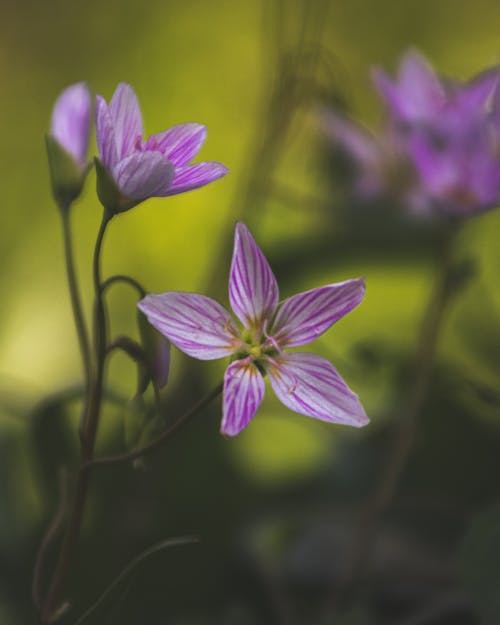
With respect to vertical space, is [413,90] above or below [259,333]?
above

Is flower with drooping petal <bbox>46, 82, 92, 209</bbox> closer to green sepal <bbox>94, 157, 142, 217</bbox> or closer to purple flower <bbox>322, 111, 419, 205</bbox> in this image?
green sepal <bbox>94, 157, 142, 217</bbox>

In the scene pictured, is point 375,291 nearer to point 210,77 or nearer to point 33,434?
point 210,77

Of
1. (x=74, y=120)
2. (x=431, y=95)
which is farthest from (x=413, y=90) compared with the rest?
(x=74, y=120)

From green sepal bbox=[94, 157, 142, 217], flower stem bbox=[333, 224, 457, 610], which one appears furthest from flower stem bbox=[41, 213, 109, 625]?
flower stem bbox=[333, 224, 457, 610]

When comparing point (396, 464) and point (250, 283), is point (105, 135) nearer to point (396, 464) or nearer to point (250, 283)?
point (250, 283)

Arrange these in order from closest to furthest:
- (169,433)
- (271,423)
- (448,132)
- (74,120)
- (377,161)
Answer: (169,433), (74,120), (448,132), (377,161), (271,423)

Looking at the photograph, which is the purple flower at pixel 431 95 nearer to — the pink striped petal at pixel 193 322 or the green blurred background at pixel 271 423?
the green blurred background at pixel 271 423

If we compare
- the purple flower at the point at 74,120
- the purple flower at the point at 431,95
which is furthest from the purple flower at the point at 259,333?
the purple flower at the point at 431,95
